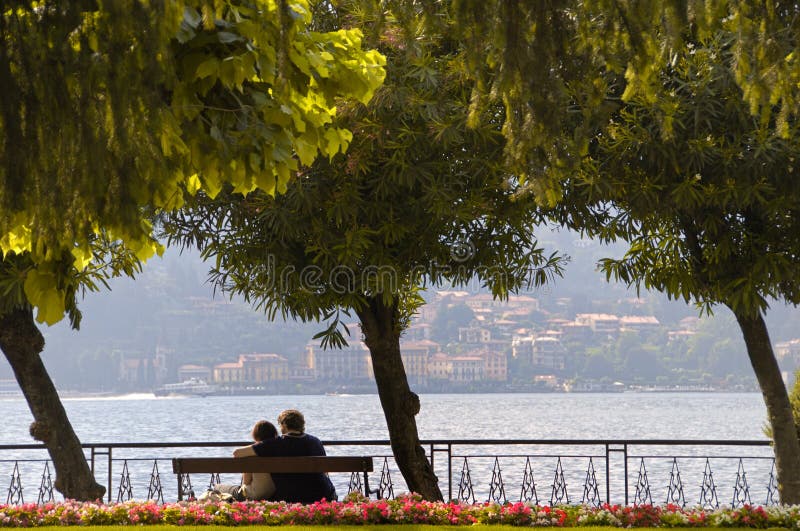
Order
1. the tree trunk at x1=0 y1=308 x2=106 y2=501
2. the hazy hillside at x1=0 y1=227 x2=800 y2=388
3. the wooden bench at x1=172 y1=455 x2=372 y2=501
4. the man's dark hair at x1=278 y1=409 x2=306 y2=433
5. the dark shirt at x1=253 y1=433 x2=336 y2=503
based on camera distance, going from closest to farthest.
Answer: the wooden bench at x1=172 y1=455 x2=372 y2=501, the dark shirt at x1=253 y1=433 x2=336 y2=503, the man's dark hair at x1=278 y1=409 x2=306 y2=433, the tree trunk at x1=0 y1=308 x2=106 y2=501, the hazy hillside at x1=0 y1=227 x2=800 y2=388

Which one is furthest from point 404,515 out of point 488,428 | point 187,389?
point 187,389

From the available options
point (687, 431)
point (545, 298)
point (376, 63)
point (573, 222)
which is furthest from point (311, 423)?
point (376, 63)

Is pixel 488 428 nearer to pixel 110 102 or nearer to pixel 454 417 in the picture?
pixel 454 417

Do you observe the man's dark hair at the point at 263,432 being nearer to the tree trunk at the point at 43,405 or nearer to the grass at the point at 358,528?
the grass at the point at 358,528

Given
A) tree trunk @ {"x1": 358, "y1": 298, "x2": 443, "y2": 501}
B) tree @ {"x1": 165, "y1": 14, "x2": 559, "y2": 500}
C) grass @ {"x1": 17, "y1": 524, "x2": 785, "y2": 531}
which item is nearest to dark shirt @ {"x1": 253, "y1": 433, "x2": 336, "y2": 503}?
grass @ {"x1": 17, "y1": 524, "x2": 785, "y2": 531}

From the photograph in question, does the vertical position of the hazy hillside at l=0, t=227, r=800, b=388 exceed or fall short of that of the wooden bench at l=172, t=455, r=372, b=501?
it exceeds it

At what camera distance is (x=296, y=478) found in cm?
884

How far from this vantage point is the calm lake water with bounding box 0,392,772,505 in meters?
43.6

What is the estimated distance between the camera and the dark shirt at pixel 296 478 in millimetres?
8789

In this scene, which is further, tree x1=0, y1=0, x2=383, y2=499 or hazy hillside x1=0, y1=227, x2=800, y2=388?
hazy hillside x1=0, y1=227, x2=800, y2=388

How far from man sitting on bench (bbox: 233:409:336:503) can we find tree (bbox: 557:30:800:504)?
10.7ft

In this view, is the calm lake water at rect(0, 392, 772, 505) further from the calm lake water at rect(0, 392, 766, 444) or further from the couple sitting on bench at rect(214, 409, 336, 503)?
the couple sitting on bench at rect(214, 409, 336, 503)

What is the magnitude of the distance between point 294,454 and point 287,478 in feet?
0.70

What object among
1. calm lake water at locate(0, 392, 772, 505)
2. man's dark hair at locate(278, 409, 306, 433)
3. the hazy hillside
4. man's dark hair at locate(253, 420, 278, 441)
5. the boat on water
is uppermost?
the hazy hillside
